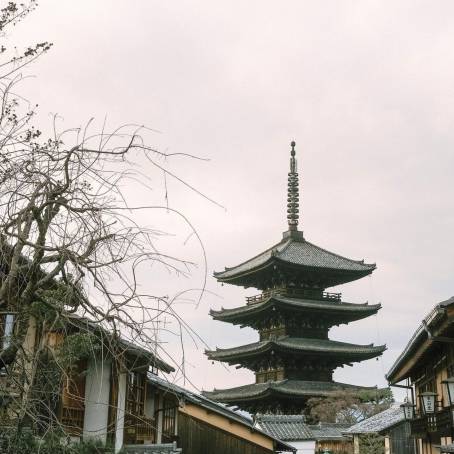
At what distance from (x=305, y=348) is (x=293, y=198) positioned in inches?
451

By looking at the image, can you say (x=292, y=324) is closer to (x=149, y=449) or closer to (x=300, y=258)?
(x=300, y=258)

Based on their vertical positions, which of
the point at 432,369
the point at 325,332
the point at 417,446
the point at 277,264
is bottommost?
the point at 417,446

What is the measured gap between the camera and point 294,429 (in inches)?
1358

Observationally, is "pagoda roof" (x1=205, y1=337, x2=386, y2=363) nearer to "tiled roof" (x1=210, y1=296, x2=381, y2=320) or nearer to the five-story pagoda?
the five-story pagoda

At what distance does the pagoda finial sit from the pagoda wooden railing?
18.4ft

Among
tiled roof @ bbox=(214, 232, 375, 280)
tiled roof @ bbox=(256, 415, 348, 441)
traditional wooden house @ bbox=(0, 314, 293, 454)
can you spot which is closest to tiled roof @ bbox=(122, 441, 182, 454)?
traditional wooden house @ bbox=(0, 314, 293, 454)

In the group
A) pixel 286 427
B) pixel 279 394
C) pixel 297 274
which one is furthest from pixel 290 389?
pixel 297 274

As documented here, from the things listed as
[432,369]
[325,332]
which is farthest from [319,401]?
[432,369]

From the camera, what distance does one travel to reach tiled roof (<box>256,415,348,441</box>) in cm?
3359

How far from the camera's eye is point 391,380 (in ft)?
78.4

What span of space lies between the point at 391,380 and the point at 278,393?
16.8 m

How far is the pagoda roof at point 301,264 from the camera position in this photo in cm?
4350

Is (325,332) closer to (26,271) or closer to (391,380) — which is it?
(391,380)

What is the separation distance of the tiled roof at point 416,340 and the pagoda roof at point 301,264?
19675 millimetres
